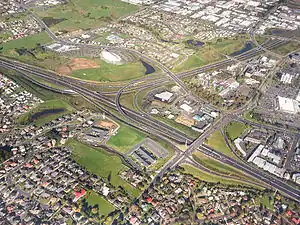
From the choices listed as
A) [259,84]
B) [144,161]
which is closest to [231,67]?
[259,84]

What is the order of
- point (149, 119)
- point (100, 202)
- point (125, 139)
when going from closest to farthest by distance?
point (100, 202), point (125, 139), point (149, 119)

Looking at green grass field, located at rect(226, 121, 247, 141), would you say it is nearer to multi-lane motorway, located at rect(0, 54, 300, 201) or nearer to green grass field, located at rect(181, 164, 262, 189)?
multi-lane motorway, located at rect(0, 54, 300, 201)

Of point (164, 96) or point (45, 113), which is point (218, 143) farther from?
point (45, 113)

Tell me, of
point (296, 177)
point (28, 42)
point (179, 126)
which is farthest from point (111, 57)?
point (296, 177)

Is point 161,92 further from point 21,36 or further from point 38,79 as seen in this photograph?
point 21,36

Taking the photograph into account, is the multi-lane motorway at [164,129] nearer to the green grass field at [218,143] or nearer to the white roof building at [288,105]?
the green grass field at [218,143]

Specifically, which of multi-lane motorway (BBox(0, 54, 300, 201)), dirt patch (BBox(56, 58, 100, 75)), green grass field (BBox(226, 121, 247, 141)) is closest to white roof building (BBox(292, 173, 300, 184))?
multi-lane motorway (BBox(0, 54, 300, 201))
